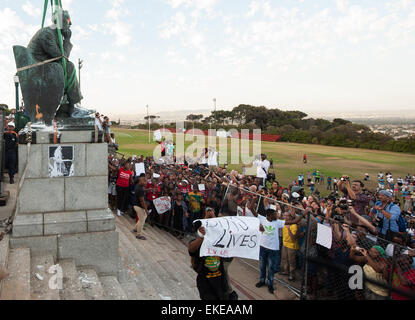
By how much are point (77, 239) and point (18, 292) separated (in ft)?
4.56

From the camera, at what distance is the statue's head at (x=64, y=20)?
5.77m

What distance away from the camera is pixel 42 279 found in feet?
14.3

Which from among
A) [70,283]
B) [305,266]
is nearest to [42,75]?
[70,283]

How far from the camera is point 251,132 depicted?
90.3m

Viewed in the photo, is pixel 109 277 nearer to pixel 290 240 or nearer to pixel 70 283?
pixel 70 283

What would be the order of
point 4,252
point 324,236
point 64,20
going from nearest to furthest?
point 4,252, point 324,236, point 64,20

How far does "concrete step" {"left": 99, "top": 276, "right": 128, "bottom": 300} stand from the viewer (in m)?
4.69

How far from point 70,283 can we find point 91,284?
338 mm

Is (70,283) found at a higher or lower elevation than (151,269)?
higher

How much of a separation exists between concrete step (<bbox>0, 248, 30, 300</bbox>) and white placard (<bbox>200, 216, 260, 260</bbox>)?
2.18 metres

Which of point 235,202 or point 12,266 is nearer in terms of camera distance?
point 12,266
